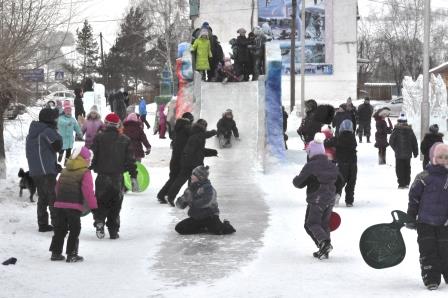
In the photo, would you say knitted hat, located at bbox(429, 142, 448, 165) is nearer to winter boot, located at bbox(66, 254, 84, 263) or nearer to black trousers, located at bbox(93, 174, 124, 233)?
winter boot, located at bbox(66, 254, 84, 263)

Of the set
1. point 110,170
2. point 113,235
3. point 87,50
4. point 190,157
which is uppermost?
point 87,50

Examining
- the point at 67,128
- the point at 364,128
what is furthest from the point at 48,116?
the point at 364,128

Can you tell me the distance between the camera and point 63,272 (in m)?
9.06

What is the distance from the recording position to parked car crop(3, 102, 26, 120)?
15.3 metres

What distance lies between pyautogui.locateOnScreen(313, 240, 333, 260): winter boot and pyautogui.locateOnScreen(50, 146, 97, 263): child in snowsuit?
2673 mm

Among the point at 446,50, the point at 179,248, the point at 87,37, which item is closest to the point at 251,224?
the point at 179,248

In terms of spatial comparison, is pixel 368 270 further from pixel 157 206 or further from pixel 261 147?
pixel 261 147

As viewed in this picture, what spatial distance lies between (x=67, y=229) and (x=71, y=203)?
1.08ft

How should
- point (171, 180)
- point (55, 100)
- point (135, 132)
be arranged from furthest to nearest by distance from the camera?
1. point (55, 100)
2. point (135, 132)
3. point (171, 180)

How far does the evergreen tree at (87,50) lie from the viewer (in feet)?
265

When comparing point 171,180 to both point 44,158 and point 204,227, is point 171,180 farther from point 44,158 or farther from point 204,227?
point 44,158

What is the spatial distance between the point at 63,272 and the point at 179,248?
6.05ft

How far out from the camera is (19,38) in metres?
14.5

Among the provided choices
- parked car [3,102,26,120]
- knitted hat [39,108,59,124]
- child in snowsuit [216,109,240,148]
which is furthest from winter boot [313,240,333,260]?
child in snowsuit [216,109,240,148]
